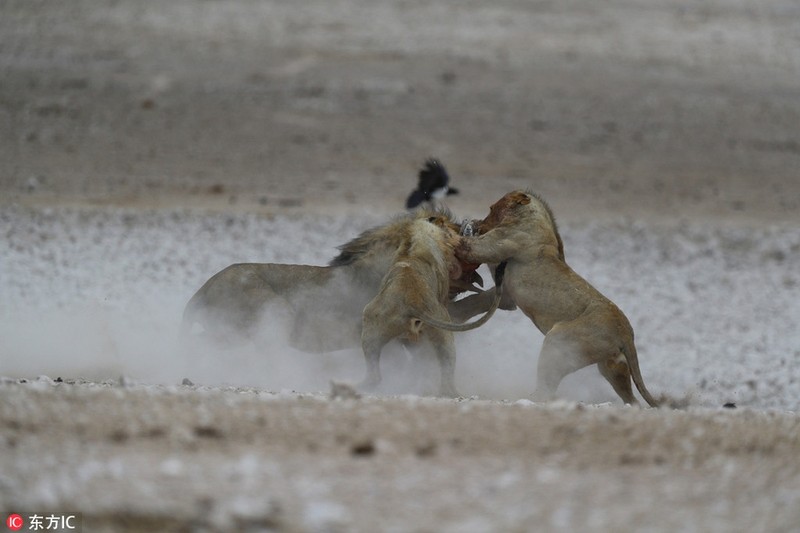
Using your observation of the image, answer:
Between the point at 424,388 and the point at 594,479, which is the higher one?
the point at 424,388

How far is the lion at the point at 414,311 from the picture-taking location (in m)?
8.63

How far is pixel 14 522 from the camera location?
4.89 m

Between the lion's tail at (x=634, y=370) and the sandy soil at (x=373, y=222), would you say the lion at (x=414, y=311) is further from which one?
the lion's tail at (x=634, y=370)

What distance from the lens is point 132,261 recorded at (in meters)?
12.6

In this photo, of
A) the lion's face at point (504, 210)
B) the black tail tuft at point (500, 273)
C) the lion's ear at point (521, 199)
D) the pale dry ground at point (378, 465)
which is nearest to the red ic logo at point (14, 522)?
the pale dry ground at point (378, 465)

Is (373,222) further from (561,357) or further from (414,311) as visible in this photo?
(561,357)

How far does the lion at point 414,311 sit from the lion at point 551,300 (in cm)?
30

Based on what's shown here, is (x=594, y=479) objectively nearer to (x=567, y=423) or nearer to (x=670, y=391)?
(x=567, y=423)

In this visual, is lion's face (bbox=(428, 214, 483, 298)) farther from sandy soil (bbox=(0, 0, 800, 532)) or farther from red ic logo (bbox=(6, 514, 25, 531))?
red ic logo (bbox=(6, 514, 25, 531))

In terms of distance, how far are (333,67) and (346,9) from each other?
3.15 metres

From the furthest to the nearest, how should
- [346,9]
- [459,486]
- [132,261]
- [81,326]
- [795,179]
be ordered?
[346,9], [795,179], [132,261], [81,326], [459,486]

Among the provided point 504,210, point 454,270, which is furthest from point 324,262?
point 454,270

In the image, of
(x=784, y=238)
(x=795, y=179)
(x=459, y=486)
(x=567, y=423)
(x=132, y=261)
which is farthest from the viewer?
(x=795, y=179)

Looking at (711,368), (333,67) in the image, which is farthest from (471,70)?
(711,368)
